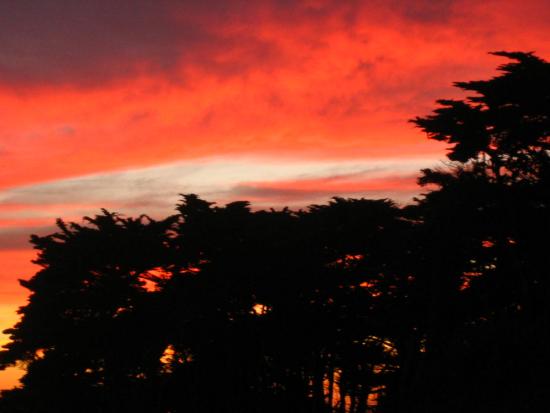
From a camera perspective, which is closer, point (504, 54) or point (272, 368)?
point (504, 54)

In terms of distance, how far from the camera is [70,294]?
136 feet

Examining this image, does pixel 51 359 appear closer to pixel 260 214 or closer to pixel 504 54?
pixel 260 214

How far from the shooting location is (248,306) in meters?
40.4

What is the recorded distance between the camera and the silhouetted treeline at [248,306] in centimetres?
3447

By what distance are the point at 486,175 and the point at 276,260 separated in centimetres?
1385

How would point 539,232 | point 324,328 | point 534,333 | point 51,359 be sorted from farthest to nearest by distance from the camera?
point 51,359, point 324,328, point 539,232, point 534,333

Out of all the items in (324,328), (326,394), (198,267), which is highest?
(198,267)

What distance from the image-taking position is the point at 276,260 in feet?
132

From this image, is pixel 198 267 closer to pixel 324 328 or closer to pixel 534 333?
pixel 324 328

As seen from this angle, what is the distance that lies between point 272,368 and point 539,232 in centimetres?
1664

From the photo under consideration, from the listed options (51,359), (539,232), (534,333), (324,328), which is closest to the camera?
(534,333)

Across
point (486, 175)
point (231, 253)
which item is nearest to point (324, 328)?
point (231, 253)

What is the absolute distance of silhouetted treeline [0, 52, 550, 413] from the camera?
34.5 meters

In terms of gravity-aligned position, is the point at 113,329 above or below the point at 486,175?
below
